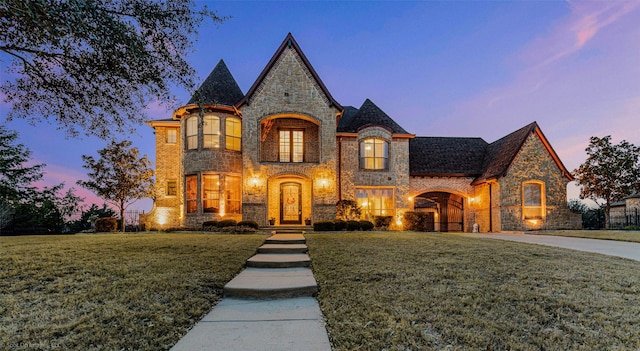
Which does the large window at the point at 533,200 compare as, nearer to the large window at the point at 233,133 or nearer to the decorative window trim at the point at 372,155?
the decorative window trim at the point at 372,155

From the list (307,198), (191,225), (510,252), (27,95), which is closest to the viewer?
(27,95)

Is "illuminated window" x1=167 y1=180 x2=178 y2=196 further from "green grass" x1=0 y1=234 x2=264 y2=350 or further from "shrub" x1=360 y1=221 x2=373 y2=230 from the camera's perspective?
"shrub" x1=360 y1=221 x2=373 y2=230

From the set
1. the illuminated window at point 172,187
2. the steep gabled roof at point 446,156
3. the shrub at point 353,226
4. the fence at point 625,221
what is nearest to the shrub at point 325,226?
the shrub at point 353,226

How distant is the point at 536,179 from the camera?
18.8 metres

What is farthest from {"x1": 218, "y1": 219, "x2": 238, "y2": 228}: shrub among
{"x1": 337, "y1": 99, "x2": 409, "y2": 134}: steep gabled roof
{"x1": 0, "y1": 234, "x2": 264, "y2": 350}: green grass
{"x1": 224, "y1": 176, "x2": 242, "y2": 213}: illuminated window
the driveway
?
the driveway

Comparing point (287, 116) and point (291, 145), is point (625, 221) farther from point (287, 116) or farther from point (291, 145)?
point (287, 116)

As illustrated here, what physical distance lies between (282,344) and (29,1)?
17.5 feet

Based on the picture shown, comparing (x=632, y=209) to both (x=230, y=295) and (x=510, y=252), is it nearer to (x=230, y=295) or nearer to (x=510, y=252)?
(x=510, y=252)

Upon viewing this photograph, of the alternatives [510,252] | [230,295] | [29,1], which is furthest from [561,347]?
[29,1]

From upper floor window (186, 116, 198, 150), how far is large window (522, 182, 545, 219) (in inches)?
784

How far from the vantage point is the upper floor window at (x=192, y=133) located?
1666 cm

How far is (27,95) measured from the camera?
21.8ft

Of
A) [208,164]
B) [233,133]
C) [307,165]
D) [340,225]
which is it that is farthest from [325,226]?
[233,133]

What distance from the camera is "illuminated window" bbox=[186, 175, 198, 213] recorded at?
16.5 meters
